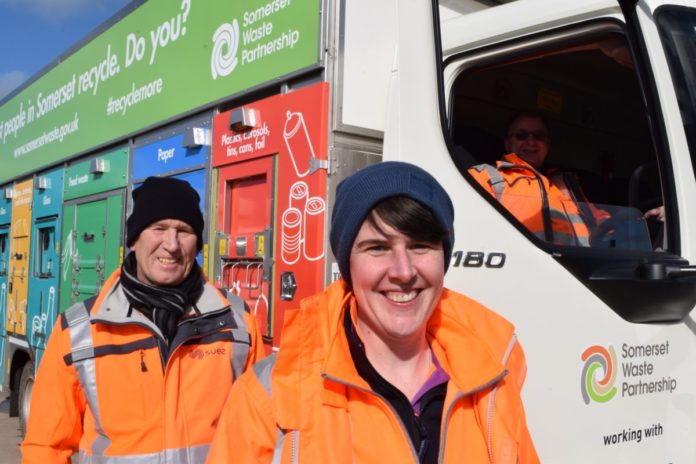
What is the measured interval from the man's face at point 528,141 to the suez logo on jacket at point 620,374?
3.00 ft

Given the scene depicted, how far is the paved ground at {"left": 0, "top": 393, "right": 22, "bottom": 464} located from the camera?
5980mm

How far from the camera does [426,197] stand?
1485mm

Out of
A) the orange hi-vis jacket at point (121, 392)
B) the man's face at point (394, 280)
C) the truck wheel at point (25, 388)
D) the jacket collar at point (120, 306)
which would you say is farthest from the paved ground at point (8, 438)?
the man's face at point (394, 280)

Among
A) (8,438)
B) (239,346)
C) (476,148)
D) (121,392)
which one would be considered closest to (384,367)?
(239,346)

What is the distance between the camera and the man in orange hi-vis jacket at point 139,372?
6.72 ft

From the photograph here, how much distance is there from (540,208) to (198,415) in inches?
49.3

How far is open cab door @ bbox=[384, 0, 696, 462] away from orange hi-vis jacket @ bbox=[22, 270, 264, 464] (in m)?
0.87

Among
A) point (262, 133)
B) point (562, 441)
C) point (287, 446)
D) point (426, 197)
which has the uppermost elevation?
point (262, 133)

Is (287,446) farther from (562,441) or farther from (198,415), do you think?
(562,441)

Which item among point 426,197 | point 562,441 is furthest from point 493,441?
point 562,441

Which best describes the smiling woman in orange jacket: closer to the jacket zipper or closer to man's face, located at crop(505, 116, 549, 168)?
the jacket zipper

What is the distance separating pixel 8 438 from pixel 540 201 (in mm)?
6123

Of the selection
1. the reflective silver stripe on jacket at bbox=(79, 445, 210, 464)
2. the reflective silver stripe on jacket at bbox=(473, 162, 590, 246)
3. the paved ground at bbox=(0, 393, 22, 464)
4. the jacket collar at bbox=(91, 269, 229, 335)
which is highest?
the reflective silver stripe on jacket at bbox=(473, 162, 590, 246)

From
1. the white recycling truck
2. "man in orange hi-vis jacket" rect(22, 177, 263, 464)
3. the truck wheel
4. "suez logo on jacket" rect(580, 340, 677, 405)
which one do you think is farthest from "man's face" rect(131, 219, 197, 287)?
the truck wheel
